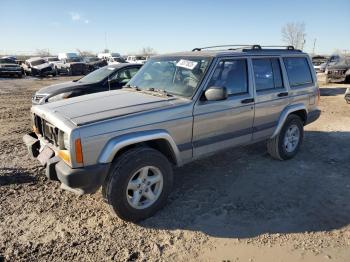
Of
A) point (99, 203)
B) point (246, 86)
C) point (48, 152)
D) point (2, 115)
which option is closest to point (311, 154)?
point (246, 86)

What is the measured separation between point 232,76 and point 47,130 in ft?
8.49

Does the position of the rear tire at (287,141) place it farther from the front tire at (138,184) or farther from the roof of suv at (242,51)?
the front tire at (138,184)

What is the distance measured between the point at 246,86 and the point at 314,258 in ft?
8.21

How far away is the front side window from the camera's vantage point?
4.42 m

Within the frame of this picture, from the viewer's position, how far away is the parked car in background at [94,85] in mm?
8562

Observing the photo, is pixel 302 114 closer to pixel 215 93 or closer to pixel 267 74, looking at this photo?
pixel 267 74

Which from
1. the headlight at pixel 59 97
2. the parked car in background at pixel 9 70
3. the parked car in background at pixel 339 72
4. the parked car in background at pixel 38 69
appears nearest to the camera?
the headlight at pixel 59 97

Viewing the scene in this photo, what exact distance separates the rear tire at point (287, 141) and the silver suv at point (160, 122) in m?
0.03

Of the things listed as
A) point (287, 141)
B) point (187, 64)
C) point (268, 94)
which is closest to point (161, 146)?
point (187, 64)

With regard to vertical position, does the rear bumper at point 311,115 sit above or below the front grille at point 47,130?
below

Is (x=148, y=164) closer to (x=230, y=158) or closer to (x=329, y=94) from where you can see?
(x=230, y=158)

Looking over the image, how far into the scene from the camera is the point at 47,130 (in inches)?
159

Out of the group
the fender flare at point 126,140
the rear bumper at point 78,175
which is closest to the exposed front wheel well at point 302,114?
the fender flare at point 126,140

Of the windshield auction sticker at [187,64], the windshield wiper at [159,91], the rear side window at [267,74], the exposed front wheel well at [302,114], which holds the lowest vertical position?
the exposed front wheel well at [302,114]
